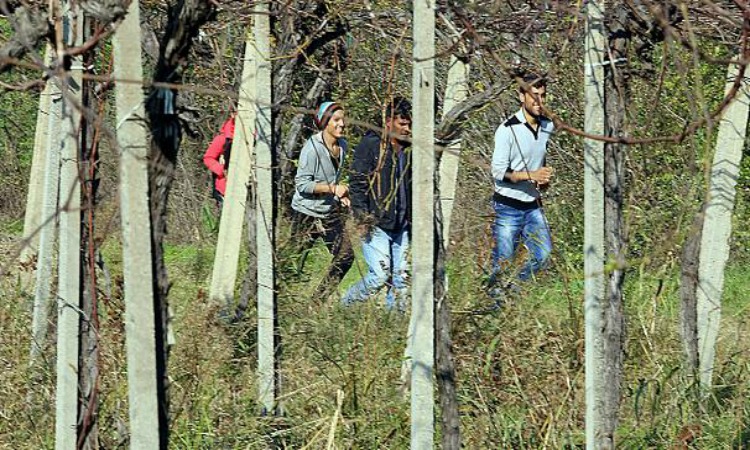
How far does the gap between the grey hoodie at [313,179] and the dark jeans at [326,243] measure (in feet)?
0.21

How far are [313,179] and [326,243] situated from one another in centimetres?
48

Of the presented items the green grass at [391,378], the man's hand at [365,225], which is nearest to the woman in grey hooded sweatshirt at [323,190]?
the man's hand at [365,225]

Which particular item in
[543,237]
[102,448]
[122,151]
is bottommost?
[102,448]

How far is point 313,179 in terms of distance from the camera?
7953 millimetres

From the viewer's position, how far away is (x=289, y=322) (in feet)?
20.6

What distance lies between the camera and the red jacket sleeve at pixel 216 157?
9539 millimetres

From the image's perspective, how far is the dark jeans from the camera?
6.97m

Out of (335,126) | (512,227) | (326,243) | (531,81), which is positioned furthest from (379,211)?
(531,81)

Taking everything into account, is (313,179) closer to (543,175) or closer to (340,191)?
(340,191)

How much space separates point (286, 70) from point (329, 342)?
56.8 inches

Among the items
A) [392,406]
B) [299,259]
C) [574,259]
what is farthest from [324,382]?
[574,259]

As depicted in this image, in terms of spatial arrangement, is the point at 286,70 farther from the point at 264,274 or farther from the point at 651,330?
the point at 651,330

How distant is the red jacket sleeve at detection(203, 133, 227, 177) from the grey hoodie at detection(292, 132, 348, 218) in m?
1.60

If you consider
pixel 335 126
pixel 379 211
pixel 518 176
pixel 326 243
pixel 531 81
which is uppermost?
pixel 531 81
